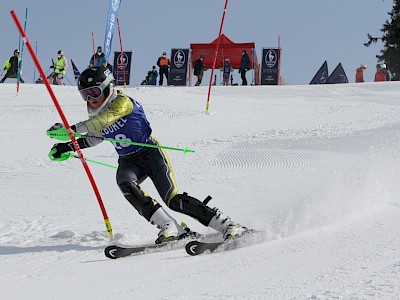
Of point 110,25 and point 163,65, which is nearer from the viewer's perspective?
point 110,25

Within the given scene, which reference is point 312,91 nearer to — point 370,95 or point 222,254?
point 370,95

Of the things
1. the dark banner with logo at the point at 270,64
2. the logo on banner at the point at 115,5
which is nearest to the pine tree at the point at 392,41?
the dark banner with logo at the point at 270,64

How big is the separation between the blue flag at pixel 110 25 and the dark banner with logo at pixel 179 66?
6901 millimetres

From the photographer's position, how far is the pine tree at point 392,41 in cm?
3269

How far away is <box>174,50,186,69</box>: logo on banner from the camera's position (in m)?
25.4

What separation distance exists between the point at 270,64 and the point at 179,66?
11.4 ft

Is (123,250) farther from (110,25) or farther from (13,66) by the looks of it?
(13,66)

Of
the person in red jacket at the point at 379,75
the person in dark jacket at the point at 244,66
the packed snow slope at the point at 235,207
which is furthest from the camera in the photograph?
the person in dark jacket at the point at 244,66

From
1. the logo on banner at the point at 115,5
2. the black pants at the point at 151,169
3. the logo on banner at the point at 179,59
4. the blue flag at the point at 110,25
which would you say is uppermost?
the logo on banner at the point at 115,5

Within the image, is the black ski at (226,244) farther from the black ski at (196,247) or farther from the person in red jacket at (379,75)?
the person in red jacket at (379,75)

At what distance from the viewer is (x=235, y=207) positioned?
21.2 feet

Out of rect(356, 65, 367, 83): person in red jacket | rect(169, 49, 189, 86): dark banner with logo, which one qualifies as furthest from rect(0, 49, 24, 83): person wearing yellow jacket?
rect(356, 65, 367, 83): person in red jacket

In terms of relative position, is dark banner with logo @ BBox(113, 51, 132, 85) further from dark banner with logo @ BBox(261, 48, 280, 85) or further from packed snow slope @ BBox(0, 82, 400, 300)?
packed snow slope @ BBox(0, 82, 400, 300)

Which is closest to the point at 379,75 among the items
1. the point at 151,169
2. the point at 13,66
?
the point at 13,66
